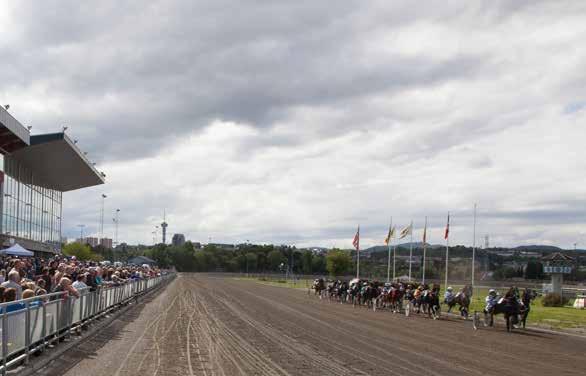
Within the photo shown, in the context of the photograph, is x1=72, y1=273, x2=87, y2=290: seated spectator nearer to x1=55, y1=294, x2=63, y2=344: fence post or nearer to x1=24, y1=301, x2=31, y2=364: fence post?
x1=55, y1=294, x2=63, y2=344: fence post

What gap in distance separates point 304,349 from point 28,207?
133 ft

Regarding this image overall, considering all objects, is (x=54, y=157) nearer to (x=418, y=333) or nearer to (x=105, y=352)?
(x=418, y=333)

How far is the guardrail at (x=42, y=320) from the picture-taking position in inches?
452

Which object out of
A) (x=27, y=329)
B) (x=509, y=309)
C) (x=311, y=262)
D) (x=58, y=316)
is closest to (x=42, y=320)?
(x=27, y=329)

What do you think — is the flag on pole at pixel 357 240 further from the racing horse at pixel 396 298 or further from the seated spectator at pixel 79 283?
the seated spectator at pixel 79 283

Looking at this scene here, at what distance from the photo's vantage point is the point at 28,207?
2088 inches

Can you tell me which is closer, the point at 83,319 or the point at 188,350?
the point at 188,350

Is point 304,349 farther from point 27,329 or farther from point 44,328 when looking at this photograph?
point 27,329

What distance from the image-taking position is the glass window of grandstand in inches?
1791

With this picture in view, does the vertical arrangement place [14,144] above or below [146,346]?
above

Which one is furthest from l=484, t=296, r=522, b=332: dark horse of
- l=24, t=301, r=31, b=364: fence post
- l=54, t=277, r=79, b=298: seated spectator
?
l=24, t=301, r=31, b=364: fence post

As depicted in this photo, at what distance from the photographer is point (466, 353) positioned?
59.6 ft

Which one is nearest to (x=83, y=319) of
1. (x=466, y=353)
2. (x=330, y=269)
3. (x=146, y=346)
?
(x=146, y=346)

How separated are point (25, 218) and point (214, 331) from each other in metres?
34.0
